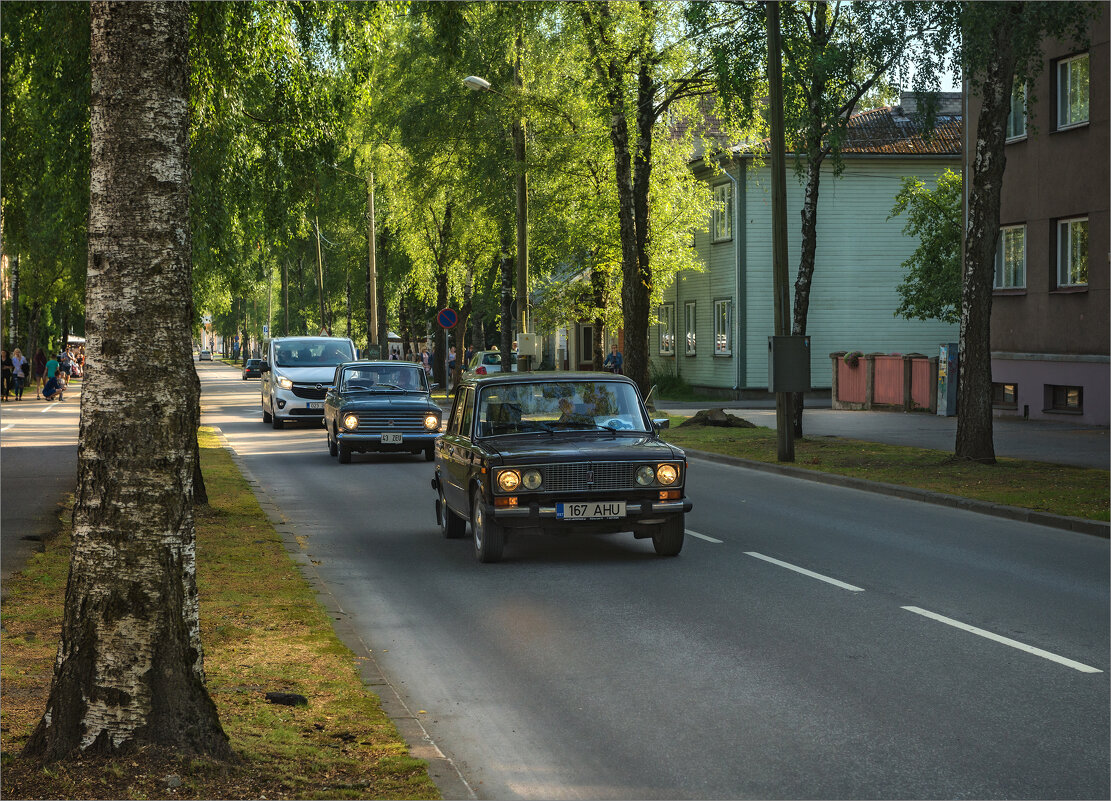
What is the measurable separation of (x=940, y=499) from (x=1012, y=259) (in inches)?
Result: 680

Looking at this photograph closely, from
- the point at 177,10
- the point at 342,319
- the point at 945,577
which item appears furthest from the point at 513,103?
the point at 342,319

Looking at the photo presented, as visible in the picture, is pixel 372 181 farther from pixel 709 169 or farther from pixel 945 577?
pixel 945 577

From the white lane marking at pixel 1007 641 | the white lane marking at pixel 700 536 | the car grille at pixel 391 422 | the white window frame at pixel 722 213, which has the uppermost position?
the white window frame at pixel 722 213

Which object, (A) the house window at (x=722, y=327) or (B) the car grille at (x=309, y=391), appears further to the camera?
(A) the house window at (x=722, y=327)

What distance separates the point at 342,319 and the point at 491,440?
90206mm

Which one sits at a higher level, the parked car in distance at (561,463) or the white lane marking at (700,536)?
the parked car in distance at (561,463)

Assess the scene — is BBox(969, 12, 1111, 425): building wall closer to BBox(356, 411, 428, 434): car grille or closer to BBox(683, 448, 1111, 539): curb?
BBox(683, 448, 1111, 539): curb

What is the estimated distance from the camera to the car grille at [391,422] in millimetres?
22234

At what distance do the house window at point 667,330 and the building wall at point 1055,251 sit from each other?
19.7m

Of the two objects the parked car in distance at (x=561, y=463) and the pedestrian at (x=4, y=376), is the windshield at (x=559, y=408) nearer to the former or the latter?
the parked car in distance at (x=561, y=463)

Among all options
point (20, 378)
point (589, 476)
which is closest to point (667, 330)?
point (20, 378)

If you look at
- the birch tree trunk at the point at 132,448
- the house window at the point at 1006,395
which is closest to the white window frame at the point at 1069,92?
the house window at the point at 1006,395

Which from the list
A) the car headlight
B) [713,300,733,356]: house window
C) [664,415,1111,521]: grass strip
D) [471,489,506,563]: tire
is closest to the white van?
[664,415,1111,521]: grass strip

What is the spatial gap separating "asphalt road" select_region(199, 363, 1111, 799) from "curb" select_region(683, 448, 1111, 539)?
19cm
